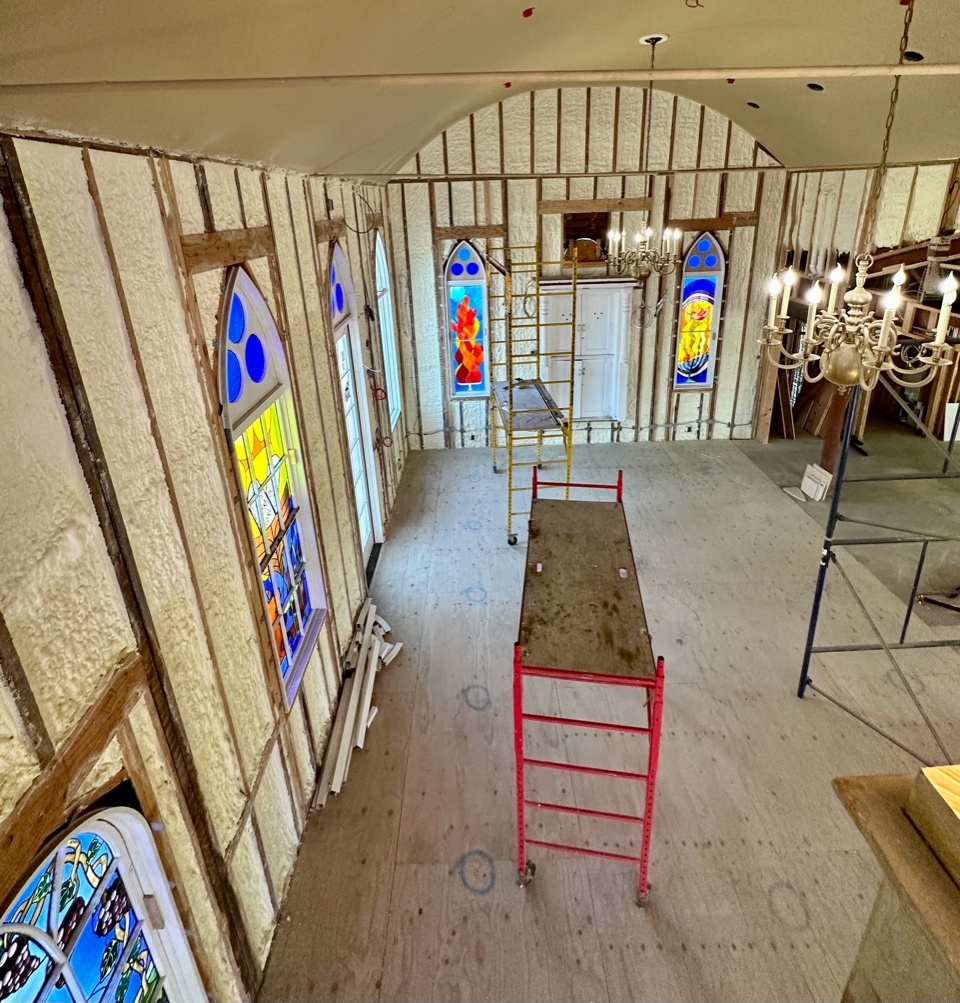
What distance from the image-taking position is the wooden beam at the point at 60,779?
5.25 feet

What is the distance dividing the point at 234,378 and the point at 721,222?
7.92 m

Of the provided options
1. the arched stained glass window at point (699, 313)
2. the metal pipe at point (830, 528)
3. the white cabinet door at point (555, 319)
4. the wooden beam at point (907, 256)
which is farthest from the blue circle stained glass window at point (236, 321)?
the arched stained glass window at point (699, 313)

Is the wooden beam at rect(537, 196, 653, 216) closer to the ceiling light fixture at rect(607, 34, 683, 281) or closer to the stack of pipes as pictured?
the ceiling light fixture at rect(607, 34, 683, 281)

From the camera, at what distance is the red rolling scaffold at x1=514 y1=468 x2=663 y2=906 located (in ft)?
10.6

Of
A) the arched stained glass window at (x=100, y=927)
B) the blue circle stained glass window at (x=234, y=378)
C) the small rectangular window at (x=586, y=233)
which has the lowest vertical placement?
the arched stained glass window at (x=100, y=927)

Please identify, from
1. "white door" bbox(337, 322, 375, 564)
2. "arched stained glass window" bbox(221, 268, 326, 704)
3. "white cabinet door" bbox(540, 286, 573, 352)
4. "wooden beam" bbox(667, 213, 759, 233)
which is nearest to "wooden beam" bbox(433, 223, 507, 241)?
"white cabinet door" bbox(540, 286, 573, 352)

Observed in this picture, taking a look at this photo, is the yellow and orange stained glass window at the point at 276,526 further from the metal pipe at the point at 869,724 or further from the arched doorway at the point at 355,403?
the metal pipe at the point at 869,724

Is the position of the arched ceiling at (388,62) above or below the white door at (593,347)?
above

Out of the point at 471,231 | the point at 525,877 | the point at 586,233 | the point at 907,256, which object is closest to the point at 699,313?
the point at 586,233

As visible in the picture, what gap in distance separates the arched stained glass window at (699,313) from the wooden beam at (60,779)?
354 inches

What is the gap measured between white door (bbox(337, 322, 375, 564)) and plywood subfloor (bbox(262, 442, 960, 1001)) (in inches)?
23.6

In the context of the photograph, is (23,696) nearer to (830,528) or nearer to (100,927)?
(100,927)

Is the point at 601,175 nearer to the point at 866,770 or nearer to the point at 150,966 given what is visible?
the point at 866,770

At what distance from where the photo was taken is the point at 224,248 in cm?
314
